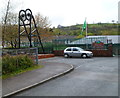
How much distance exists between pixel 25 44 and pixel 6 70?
19.3 m

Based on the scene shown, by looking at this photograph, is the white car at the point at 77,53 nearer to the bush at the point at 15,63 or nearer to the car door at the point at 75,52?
the car door at the point at 75,52

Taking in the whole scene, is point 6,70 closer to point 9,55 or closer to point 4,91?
point 9,55

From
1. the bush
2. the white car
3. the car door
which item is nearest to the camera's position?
the bush

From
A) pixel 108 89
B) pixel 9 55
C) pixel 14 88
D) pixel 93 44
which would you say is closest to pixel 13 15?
pixel 93 44

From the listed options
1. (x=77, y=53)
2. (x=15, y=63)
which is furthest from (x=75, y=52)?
(x=15, y=63)

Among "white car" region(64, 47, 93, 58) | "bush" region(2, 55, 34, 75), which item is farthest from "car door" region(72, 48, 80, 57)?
"bush" region(2, 55, 34, 75)

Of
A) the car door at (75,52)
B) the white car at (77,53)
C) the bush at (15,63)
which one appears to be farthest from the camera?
the car door at (75,52)

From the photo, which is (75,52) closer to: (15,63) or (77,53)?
(77,53)

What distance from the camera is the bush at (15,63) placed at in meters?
9.58

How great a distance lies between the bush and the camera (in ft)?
31.4

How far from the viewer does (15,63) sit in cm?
1045

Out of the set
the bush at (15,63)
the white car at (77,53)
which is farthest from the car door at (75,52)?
the bush at (15,63)

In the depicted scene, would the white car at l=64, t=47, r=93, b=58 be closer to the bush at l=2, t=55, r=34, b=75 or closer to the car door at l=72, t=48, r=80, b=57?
the car door at l=72, t=48, r=80, b=57

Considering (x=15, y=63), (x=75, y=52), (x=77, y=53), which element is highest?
(x=75, y=52)
